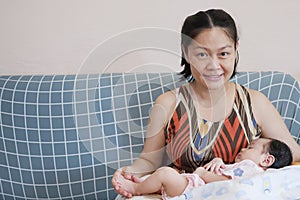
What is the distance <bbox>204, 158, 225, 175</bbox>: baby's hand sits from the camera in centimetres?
147

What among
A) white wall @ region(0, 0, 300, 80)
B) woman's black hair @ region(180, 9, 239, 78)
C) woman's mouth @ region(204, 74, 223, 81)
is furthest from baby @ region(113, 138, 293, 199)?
white wall @ region(0, 0, 300, 80)

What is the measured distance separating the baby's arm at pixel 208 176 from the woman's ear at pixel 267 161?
0.14m

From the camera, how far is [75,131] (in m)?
1.81

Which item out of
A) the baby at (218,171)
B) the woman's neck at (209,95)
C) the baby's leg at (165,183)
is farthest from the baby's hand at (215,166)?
the woman's neck at (209,95)

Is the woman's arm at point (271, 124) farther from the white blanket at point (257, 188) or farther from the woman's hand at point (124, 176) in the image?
the woman's hand at point (124, 176)

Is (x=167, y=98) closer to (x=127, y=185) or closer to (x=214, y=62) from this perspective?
(x=214, y=62)

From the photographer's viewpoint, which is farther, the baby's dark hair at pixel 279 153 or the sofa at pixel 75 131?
the sofa at pixel 75 131

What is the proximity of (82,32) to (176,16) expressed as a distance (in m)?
0.42

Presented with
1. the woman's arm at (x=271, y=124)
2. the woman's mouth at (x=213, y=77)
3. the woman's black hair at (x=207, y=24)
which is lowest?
the woman's arm at (x=271, y=124)

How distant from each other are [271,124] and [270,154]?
0.18 metres

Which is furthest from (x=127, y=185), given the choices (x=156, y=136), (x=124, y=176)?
(x=156, y=136)

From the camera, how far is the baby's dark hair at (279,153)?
148cm

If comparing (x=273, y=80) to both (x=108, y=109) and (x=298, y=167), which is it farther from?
(x=108, y=109)

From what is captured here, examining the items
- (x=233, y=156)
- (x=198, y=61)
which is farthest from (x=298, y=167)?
(x=198, y=61)
